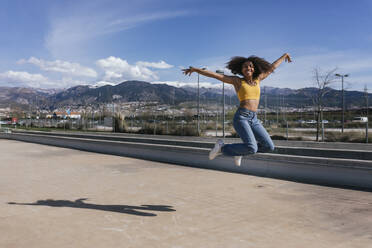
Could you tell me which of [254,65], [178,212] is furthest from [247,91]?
[178,212]

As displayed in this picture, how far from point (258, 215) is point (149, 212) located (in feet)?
5.46

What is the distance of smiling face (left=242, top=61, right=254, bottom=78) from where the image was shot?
5453 millimetres

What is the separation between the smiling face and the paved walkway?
84.6 inches

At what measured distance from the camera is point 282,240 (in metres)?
4.05

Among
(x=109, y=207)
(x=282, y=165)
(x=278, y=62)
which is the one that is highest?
(x=278, y=62)

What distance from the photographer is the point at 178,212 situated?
5.31 meters

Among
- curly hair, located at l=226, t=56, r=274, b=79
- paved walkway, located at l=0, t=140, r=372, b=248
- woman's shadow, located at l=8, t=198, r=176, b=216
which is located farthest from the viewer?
curly hair, located at l=226, t=56, r=274, b=79

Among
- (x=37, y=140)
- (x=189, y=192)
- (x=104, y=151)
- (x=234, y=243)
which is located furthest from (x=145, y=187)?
(x=37, y=140)

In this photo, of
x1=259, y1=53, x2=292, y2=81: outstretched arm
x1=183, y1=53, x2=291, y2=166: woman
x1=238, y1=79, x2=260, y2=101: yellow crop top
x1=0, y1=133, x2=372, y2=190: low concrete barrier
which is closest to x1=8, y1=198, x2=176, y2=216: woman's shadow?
x1=183, y1=53, x2=291, y2=166: woman

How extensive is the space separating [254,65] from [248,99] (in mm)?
637

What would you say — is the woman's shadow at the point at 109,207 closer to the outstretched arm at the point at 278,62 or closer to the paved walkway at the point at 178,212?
the paved walkway at the point at 178,212

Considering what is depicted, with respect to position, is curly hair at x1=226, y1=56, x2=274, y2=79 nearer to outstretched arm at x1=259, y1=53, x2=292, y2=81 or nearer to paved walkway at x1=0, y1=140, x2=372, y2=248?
outstretched arm at x1=259, y1=53, x2=292, y2=81

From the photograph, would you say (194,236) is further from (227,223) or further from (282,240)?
(282,240)

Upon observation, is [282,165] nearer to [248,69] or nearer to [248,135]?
[248,135]
